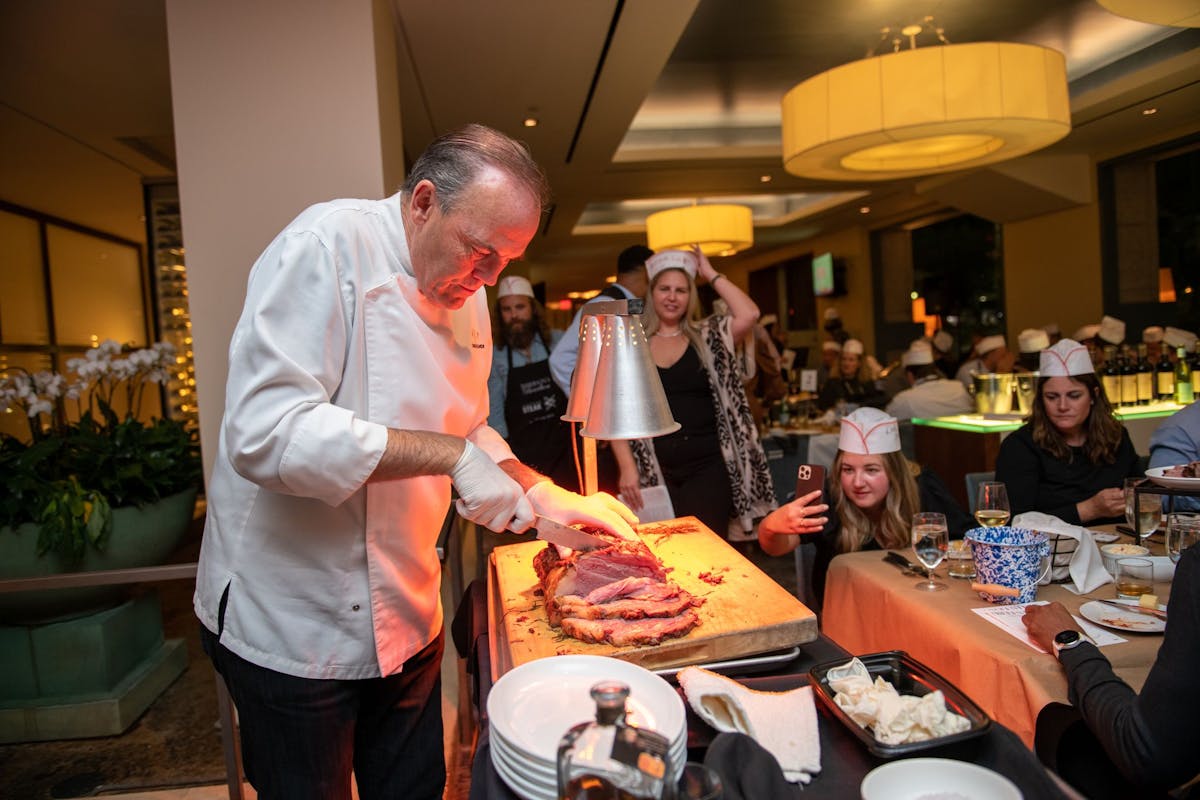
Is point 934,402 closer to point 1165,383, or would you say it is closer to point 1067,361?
point 1165,383

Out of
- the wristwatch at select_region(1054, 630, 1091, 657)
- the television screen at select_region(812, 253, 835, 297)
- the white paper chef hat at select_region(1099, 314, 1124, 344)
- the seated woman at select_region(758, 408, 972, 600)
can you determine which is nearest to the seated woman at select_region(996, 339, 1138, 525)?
the seated woman at select_region(758, 408, 972, 600)

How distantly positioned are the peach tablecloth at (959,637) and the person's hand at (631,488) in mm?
880

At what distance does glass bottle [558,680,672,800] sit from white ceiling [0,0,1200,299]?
3.55 metres

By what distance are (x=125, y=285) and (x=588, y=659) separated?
883 cm

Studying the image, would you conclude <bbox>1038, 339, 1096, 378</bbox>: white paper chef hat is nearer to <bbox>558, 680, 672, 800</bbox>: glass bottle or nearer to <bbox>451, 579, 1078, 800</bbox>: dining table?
<bbox>451, 579, 1078, 800</bbox>: dining table

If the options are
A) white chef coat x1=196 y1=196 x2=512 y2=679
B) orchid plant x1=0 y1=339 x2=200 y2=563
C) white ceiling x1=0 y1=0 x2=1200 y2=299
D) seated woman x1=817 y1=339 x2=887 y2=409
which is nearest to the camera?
white chef coat x1=196 y1=196 x2=512 y2=679

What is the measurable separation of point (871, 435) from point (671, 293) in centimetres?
109

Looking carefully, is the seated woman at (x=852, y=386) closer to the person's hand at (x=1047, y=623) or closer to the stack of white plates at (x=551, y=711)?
the person's hand at (x=1047, y=623)

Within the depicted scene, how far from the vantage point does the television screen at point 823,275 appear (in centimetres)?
1244

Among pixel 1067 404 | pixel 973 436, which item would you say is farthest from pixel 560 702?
pixel 973 436

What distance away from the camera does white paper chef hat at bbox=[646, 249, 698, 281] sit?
3174 mm

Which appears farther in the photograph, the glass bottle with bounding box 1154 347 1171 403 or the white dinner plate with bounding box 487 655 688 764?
the glass bottle with bounding box 1154 347 1171 403

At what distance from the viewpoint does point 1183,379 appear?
493 cm

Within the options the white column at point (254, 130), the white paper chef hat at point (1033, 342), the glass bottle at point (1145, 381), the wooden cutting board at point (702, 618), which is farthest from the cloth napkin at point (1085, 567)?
the white paper chef hat at point (1033, 342)
